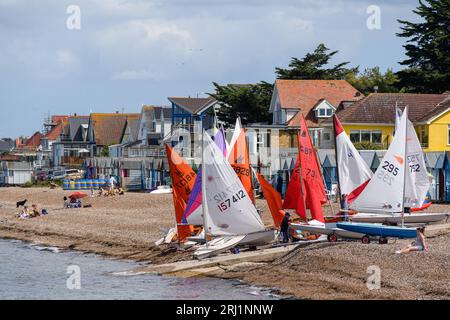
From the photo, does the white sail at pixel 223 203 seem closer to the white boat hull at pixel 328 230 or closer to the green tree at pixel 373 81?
the white boat hull at pixel 328 230

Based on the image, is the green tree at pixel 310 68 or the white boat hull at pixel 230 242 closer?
the white boat hull at pixel 230 242

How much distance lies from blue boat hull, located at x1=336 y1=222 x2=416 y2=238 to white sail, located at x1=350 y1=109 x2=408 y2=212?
1883 millimetres

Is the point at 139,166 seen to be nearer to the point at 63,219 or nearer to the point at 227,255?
the point at 63,219

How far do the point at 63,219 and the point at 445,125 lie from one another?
25728 mm

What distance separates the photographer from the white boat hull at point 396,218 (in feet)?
119

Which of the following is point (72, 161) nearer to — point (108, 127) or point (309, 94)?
point (108, 127)

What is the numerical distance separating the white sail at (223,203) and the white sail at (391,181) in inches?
174

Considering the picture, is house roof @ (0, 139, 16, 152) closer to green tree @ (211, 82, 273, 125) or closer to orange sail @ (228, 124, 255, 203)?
green tree @ (211, 82, 273, 125)

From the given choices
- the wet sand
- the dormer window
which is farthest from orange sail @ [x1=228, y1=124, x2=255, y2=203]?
the dormer window

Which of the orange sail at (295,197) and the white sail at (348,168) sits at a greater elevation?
the white sail at (348,168)

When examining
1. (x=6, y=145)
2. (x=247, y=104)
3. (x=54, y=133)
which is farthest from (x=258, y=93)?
(x=6, y=145)

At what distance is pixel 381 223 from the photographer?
36.2 metres

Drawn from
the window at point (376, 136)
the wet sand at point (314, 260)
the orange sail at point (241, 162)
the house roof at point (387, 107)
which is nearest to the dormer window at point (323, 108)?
the house roof at point (387, 107)
